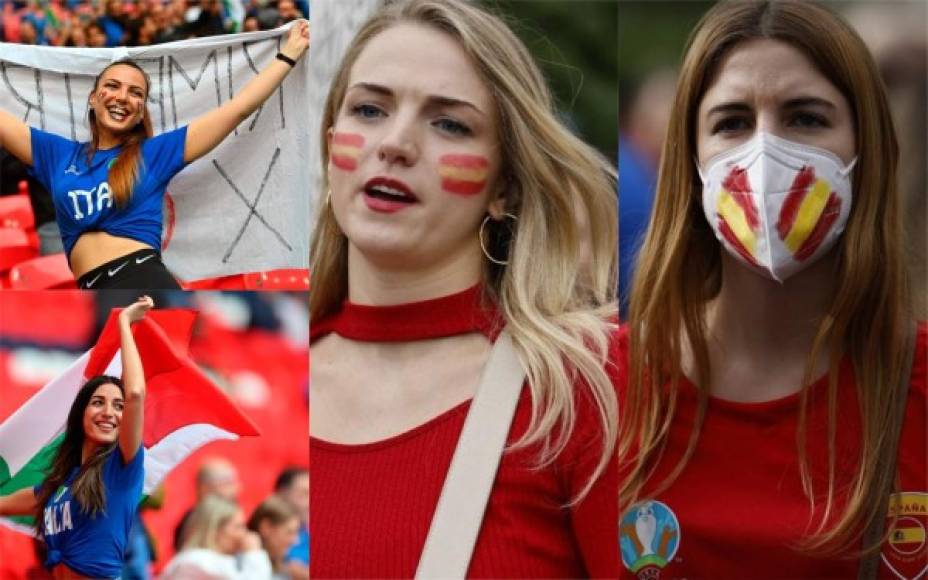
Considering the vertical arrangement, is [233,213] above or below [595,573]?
above

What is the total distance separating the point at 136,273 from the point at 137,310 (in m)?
0.13

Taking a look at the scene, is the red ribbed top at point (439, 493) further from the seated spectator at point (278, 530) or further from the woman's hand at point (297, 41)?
the woman's hand at point (297, 41)

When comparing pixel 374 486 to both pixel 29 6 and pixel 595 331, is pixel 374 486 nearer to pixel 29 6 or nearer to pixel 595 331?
pixel 595 331

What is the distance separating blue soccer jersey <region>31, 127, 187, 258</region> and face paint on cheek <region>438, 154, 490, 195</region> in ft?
3.09

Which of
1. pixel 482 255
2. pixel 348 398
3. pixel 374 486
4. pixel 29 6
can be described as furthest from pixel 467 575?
pixel 29 6

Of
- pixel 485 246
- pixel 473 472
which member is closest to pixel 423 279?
pixel 485 246

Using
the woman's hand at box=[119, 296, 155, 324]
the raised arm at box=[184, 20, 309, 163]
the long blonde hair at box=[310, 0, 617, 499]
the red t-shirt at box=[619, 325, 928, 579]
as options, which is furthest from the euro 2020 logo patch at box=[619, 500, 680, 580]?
the raised arm at box=[184, 20, 309, 163]

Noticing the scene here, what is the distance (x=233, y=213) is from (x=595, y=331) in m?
1.30

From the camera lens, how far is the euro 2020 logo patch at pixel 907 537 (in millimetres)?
4320

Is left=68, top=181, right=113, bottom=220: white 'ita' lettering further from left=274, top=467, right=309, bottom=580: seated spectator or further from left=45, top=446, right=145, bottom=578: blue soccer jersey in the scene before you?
left=274, top=467, right=309, bottom=580: seated spectator

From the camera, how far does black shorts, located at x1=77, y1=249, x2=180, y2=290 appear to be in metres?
4.75

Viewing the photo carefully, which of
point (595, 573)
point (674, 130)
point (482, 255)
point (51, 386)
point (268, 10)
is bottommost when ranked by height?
point (595, 573)

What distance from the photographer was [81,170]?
477cm

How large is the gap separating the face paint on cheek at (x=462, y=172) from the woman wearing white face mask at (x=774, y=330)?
22.8 inches
